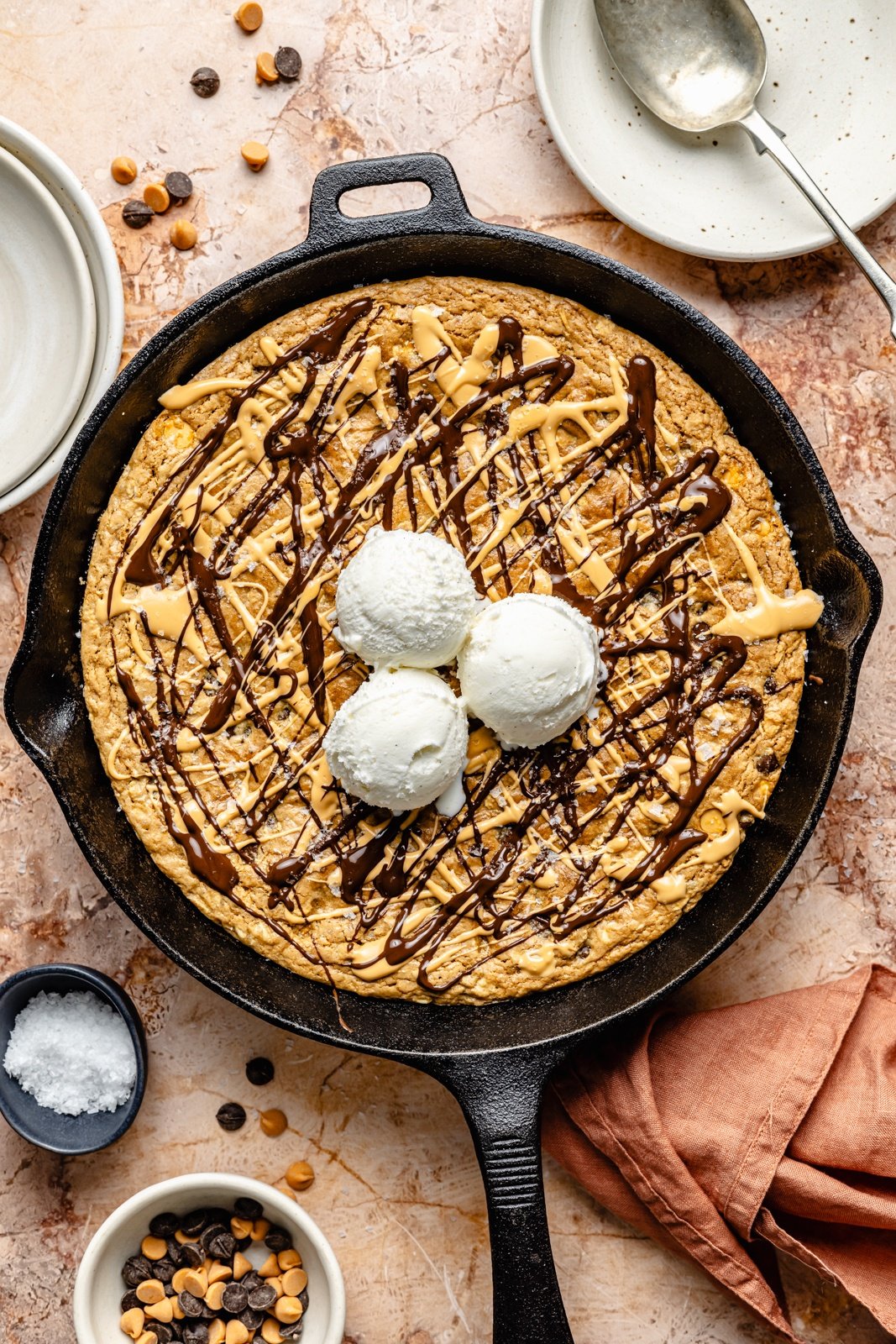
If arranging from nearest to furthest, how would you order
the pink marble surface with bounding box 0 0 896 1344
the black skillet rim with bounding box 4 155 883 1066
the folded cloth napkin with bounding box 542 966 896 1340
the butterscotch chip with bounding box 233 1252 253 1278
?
the black skillet rim with bounding box 4 155 883 1066, the folded cloth napkin with bounding box 542 966 896 1340, the butterscotch chip with bounding box 233 1252 253 1278, the pink marble surface with bounding box 0 0 896 1344

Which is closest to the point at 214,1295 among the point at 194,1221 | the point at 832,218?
the point at 194,1221

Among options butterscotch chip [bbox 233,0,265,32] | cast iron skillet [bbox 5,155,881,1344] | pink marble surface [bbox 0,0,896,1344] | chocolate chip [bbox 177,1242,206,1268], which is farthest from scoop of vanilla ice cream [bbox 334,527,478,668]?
chocolate chip [bbox 177,1242,206,1268]

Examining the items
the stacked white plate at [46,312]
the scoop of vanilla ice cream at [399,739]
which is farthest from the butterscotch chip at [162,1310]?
the stacked white plate at [46,312]

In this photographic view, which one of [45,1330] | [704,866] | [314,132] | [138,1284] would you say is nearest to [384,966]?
[704,866]

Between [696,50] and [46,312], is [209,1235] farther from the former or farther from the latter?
[696,50]

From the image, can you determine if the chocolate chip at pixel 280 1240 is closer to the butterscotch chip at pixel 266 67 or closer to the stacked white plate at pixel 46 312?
the stacked white plate at pixel 46 312

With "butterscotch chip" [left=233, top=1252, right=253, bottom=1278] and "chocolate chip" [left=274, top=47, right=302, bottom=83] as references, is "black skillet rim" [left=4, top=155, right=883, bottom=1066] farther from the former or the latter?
"butterscotch chip" [left=233, top=1252, right=253, bottom=1278]

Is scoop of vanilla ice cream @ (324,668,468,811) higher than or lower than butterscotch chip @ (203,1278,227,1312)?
higher
